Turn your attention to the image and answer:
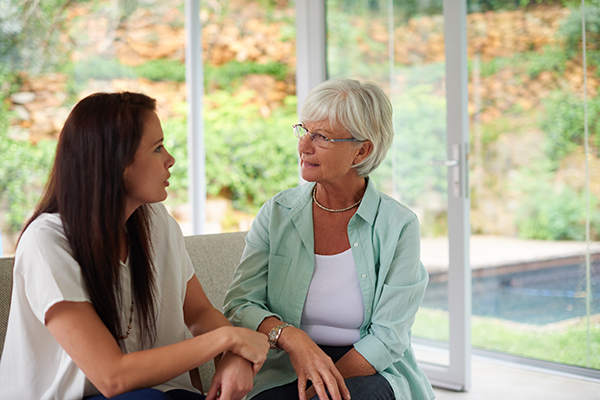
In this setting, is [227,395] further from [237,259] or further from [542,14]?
[542,14]

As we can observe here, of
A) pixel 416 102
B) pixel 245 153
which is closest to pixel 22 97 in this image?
pixel 245 153

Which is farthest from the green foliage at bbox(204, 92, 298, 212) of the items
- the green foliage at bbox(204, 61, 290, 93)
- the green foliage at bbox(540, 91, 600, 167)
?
the green foliage at bbox(540, 91, 600, 167)

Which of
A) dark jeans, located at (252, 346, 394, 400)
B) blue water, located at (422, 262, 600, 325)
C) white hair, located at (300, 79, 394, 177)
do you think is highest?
white hair, located at (300, 79, 394, 177)

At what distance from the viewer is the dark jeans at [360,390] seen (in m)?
1.26

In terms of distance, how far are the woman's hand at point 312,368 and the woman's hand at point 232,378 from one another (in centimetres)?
16

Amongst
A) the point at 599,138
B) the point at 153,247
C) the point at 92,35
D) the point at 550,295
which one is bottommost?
the point at 550,295

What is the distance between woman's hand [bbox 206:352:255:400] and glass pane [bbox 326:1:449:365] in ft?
5.73

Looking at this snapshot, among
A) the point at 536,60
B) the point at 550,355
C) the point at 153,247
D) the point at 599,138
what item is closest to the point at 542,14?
the point at 536,60

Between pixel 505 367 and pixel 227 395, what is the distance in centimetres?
224

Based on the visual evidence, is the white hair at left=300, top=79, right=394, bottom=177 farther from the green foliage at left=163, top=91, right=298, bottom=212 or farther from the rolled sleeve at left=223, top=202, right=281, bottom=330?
the green foliage at left=163, top=91, right=298, bottom=212

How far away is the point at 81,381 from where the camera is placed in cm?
103

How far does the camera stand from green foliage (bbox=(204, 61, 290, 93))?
5559mm

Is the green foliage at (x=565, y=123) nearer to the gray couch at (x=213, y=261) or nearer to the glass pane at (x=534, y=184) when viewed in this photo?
the glass pane at (x=534, y=184)

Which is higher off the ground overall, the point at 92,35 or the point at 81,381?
the point at 92,35
